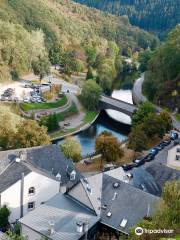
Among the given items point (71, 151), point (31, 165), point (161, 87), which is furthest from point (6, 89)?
point (31, 165)

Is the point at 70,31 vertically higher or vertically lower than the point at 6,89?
higher

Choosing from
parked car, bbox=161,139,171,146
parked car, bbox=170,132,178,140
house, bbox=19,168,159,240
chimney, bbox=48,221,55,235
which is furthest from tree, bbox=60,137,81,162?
chimney, bbox=48,221,55,235

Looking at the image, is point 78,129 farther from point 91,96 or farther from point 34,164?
point 34,164

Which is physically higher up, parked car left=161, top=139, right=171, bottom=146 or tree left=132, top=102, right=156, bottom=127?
tree left=132, top=102, right=156, bottom=127

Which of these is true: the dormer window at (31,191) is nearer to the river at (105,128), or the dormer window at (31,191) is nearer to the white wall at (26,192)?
the white wall at (26,192)

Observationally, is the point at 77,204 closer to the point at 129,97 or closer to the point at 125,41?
the point at 129,97

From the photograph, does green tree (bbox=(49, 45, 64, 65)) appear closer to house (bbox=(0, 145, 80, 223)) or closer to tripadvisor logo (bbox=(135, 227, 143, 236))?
house (bbox=(0, 145, 80, 223))
